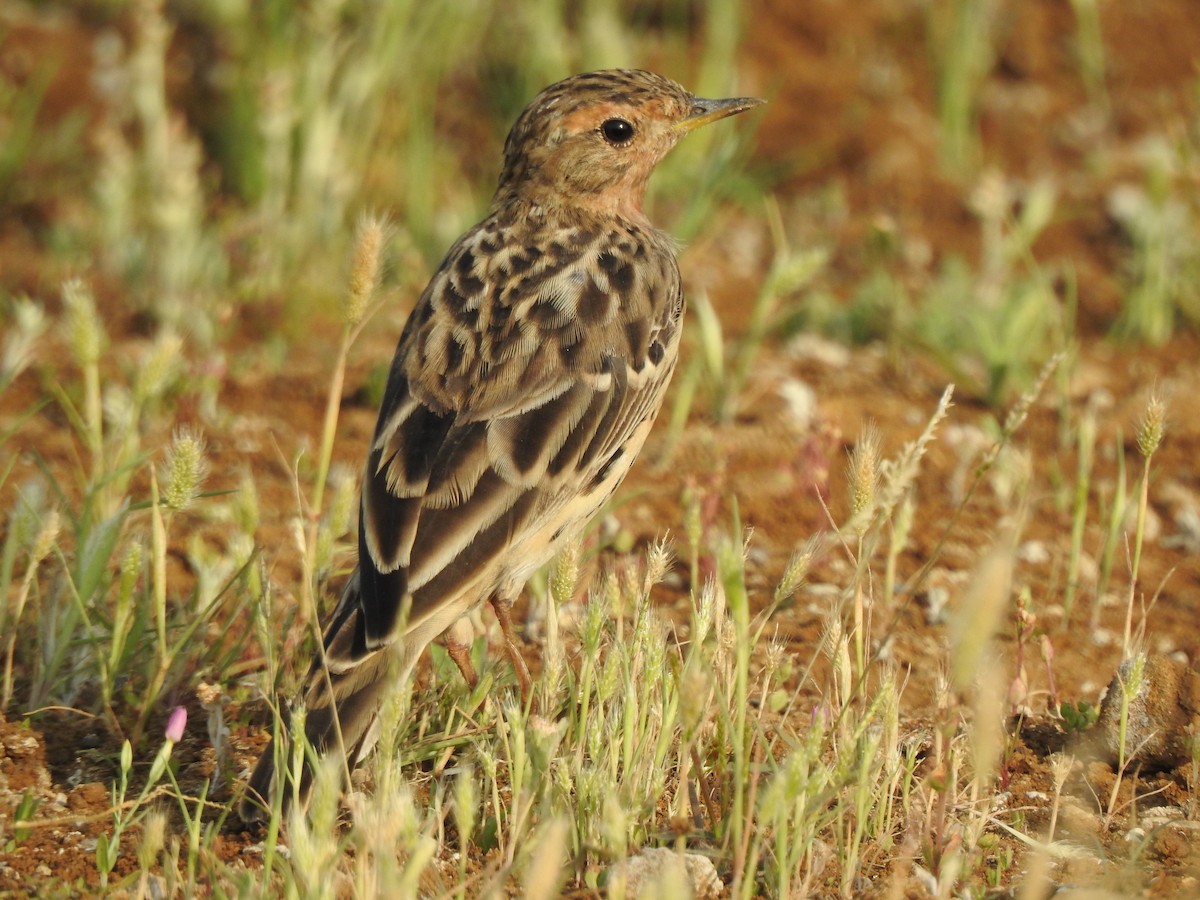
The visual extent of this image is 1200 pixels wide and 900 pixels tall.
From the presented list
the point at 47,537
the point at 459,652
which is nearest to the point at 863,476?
the point at 459,652

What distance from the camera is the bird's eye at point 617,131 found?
5395 millimetres

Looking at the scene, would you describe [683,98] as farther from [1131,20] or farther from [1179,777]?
[1131,20]

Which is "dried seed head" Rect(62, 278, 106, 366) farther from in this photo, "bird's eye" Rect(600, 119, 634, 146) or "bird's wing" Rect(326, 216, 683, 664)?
"bird's eye" Rect(600, 119, 634, 146)

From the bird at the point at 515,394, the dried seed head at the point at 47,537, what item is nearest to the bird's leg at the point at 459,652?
the bird at the point at 515,394

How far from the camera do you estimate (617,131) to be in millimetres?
5402

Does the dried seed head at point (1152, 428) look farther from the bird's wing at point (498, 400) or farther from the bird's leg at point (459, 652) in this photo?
the bird's leg at point (459, 652)

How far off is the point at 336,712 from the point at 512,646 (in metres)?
0.65

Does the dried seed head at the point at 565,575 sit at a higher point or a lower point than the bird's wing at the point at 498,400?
lower

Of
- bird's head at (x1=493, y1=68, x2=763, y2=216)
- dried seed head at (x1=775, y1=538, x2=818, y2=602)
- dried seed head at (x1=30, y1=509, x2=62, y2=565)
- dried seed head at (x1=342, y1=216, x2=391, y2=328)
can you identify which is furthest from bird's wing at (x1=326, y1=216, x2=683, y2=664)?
dried seed head at (x1=775, y1=538, x2=818, y2=602)

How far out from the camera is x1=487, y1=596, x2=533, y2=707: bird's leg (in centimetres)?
439

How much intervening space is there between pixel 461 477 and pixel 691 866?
3.65 ft

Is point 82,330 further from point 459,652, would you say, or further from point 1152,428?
point 1152,428

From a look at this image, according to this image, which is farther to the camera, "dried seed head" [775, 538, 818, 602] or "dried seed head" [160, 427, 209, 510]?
"dried seed head" [160, 427, 209, 510]

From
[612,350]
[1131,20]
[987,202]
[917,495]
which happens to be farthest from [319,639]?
[1131,20]
